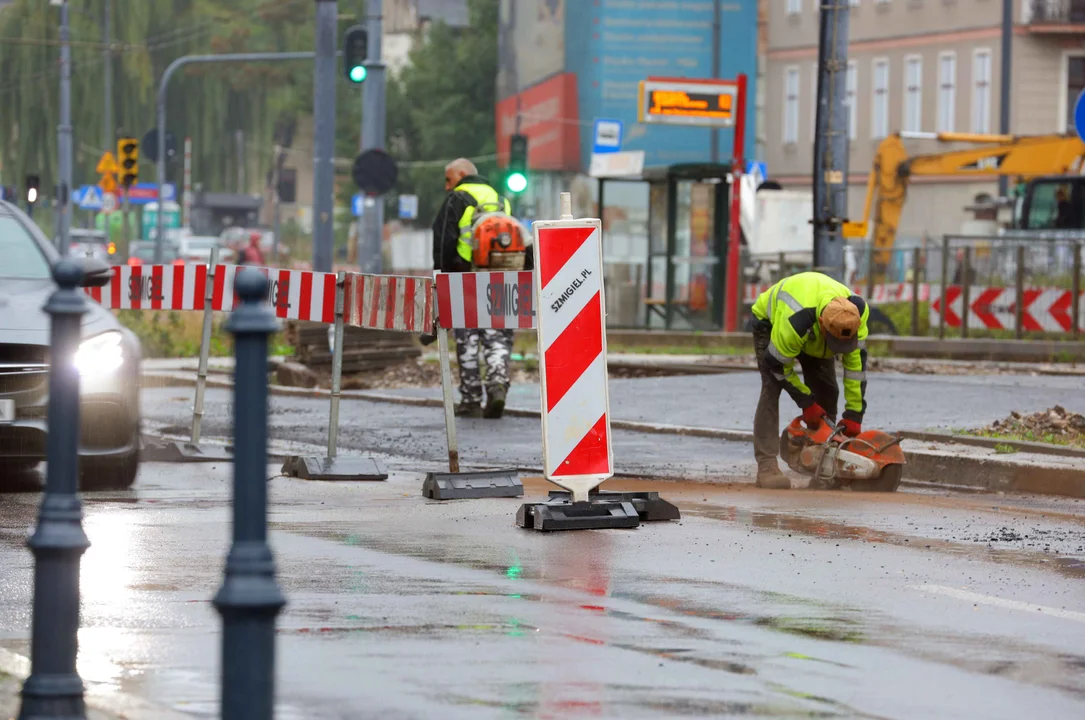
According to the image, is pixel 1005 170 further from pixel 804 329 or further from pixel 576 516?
pixel 576 516

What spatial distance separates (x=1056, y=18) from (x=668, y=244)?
1175 inches

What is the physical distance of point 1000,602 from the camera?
7.43 metres

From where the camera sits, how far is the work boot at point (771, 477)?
12023mm

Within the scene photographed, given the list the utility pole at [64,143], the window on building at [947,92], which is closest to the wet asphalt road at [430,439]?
the utility pole at [64,143]

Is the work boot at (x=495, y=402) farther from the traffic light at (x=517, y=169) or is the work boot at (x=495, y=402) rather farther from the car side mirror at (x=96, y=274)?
the traffic light at (x=517, y=169)

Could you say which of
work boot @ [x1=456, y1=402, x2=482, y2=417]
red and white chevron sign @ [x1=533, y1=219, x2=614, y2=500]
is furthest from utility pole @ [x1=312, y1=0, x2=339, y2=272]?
red and white chevron sign @ [x1=533, y1=219, x2=614, y2=500]

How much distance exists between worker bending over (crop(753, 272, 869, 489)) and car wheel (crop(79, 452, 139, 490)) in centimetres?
346

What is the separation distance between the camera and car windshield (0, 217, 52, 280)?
11.5 metres

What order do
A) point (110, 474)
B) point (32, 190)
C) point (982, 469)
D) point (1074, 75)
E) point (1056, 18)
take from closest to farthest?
point (110, 474) → point (982, 469) → point (32, 190) → point (1056, 18) → point (1074, 75)

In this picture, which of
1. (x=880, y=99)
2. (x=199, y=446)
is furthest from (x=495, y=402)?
(x=880, y=99)

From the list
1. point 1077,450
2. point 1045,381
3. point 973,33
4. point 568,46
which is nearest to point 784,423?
point 1077,450

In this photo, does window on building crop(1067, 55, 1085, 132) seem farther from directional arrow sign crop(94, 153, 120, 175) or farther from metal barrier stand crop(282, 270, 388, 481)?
metal barrier stand crop(282, 270, 388, 481)

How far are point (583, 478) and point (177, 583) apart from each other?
2485mm

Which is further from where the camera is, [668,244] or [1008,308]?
[668,244]
